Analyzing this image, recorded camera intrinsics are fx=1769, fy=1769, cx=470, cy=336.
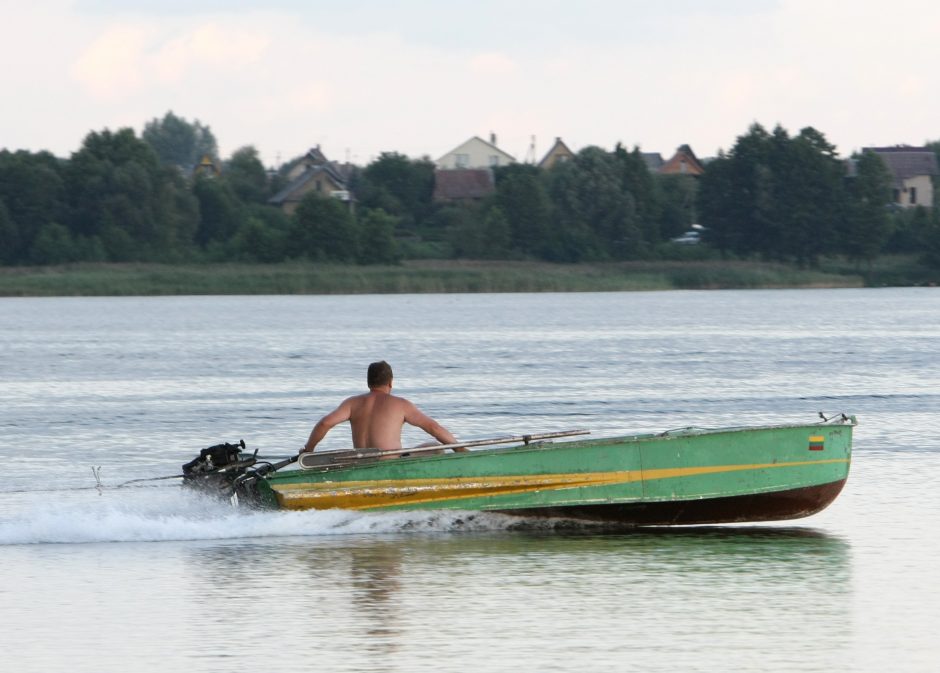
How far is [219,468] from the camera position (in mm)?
15578

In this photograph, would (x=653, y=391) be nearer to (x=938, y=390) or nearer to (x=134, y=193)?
(x=938, y=390)

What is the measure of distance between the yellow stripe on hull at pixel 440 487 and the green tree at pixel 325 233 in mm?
88106

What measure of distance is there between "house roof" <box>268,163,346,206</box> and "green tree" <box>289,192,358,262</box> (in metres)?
27.9

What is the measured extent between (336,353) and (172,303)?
58.2m

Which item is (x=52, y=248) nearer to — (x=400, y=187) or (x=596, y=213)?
(x=400, y=187)

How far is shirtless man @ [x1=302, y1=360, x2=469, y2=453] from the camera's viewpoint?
15.2 metres

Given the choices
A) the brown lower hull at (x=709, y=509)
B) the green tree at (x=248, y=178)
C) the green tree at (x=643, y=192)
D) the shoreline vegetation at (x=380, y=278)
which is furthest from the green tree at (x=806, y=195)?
the brown lower hull at (x=709, y=509)

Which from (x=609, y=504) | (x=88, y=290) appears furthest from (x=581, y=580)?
(x=88, y=290)

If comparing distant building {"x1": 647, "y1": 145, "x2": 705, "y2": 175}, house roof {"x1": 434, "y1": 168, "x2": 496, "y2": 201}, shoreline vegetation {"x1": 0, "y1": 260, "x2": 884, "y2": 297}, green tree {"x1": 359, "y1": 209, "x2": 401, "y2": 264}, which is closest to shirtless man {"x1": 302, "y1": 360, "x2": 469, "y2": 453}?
shoreline vegetation {"x1": 0, "y1": 260, "x2": 884, "y2": 297}

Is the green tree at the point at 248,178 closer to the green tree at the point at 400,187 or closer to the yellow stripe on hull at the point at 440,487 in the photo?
the green tree at the point at 400,187

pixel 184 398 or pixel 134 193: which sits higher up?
pixel 134 193

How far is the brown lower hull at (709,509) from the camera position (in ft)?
51.3

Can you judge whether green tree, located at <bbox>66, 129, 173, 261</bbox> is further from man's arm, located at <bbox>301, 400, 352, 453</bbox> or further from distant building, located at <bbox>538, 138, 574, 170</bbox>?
man's arm, located at <bbox>301, 400, 352, 453</bbox>

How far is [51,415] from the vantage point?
1151 inches
